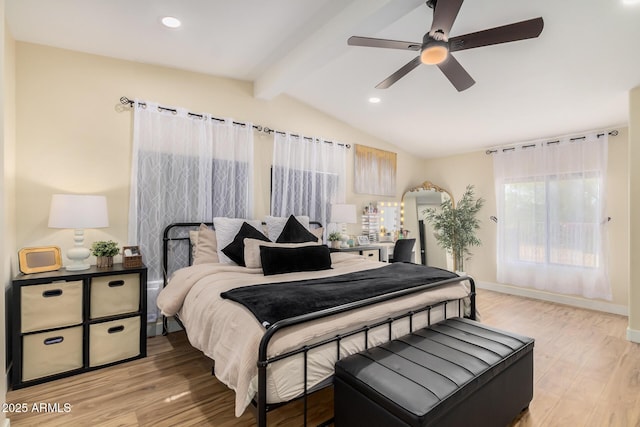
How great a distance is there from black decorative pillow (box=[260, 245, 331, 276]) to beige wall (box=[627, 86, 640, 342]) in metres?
3.17

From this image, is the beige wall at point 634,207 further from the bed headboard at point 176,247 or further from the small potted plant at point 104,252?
the small potted plant at point 104,252

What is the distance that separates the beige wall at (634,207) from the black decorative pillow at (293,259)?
3167 mm

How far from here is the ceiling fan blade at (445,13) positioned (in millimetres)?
1757

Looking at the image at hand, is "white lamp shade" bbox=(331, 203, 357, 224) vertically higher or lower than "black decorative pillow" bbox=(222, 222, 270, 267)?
higher

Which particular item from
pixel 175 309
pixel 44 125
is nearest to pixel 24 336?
pixel 175 309

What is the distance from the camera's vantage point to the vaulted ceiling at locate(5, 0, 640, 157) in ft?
7.52

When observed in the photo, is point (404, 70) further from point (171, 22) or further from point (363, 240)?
point (363, 240)

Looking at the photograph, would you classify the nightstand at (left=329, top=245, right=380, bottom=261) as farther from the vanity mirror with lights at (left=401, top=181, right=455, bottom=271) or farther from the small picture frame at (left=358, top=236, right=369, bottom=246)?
the vanity mirror with lights at (left=401, top=181, right=455, bottom=271)

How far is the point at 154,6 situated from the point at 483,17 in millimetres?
2512

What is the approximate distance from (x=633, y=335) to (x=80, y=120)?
5.86 meters

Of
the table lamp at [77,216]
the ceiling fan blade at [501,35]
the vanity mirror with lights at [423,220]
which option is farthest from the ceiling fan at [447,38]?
the vanity mirror with lights at [423,220]

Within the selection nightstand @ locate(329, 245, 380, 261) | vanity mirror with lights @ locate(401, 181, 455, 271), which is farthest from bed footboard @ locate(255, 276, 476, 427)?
vanity mirror with lights @ locate(401, 181, 455, 271)

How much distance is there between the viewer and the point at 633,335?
10.4ft

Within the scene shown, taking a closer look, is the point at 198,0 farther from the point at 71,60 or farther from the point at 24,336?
the point at 24,336
